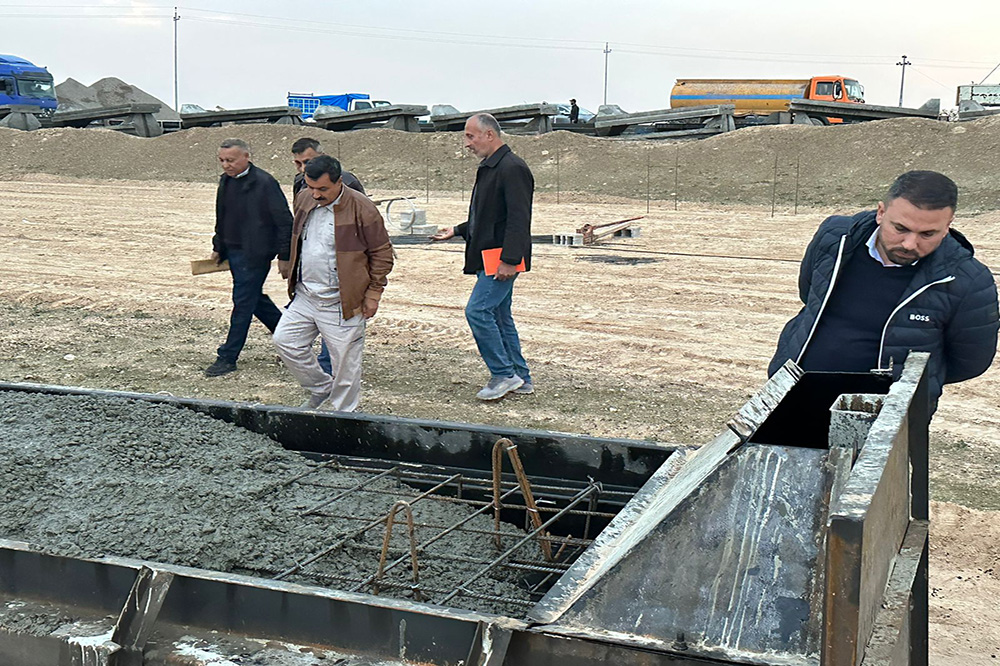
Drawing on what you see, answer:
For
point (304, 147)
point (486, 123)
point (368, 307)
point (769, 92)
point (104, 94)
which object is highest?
point (104, 94)

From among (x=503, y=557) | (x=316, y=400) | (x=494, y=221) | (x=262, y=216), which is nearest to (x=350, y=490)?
(x=503, y=557)

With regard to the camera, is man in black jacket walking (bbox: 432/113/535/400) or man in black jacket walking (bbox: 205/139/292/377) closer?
man in black jacket walking (bbox: 432/113/535/400)

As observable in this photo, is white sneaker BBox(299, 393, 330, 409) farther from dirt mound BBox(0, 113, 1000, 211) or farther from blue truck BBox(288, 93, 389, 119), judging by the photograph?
blue truck BBox(288, 93, 389, 119)

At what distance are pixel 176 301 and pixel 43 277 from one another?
246 centimetres

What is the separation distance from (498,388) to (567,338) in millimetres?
1929

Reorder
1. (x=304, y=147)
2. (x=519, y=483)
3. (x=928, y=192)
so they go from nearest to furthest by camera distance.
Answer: (x=928, y=192) → (x=519, y=483) → (x=304, y=147)

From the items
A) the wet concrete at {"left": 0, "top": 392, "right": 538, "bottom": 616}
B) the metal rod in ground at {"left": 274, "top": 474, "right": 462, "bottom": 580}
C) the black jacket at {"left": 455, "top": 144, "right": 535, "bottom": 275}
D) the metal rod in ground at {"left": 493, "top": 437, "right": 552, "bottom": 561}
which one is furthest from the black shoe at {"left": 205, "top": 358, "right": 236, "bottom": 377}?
the metal rod in ground at {"left": 493, "top": 437, "right": 552, "bottom": 561}

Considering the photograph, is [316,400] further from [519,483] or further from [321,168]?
[519,483]

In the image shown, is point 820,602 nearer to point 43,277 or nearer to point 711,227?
point 43,277

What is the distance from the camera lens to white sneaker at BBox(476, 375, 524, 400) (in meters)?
7.05

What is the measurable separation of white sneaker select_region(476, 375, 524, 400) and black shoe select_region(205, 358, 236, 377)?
2147mm

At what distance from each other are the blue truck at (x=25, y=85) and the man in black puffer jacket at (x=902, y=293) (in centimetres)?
3657

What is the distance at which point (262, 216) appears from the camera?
24.0 feet

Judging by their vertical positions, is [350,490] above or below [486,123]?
below
